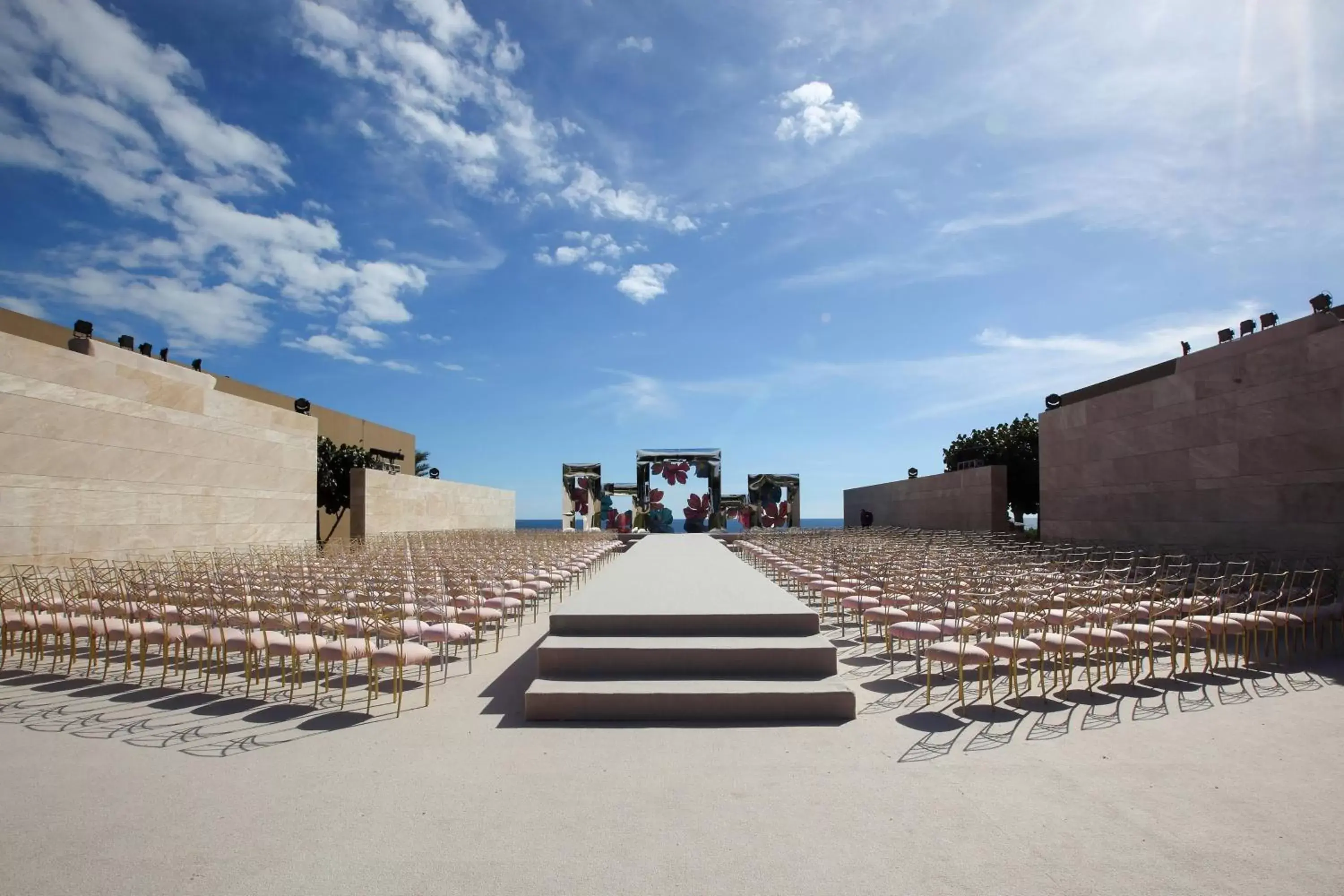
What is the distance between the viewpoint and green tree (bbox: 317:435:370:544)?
2664cm

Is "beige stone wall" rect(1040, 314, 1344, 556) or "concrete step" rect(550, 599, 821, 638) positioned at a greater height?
"beige stone wall" rect(1040, 314, 1344, 556)

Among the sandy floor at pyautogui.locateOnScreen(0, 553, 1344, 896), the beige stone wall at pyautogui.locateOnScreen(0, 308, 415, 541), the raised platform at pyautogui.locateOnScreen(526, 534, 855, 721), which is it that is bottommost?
the sandy floor at pyautogui.locateOnScreen(0, 553, 1344, 896)

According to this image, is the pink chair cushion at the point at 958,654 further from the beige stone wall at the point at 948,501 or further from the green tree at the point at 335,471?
the green tree at the point at 335,471

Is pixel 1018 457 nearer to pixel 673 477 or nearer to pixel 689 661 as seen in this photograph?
pixel 673 477

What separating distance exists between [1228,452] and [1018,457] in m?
19.7

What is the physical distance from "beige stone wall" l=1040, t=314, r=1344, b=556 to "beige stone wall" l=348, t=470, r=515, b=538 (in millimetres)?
21791

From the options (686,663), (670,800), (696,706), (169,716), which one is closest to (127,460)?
(169,716)

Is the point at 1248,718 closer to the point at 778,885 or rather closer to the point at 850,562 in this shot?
the point at 778,885

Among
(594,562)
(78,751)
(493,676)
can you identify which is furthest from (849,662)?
(594,562)

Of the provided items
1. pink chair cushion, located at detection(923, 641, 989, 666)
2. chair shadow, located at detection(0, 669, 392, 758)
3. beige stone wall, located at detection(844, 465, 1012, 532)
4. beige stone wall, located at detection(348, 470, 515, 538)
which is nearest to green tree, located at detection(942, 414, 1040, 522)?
beige stone wall, located at detection(844, 465, 1012, 532)

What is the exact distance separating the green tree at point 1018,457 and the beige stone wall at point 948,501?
2560 mm

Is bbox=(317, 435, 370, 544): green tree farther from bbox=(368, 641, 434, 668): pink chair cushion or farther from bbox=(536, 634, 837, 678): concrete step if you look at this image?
bbox=(536, 634, 837, 678): concrete step

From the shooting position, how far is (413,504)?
91.2ft

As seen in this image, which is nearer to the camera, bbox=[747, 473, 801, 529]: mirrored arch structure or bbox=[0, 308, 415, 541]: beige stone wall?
bbox=[0, 308, 415, 541]: beige stone wall
